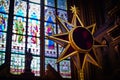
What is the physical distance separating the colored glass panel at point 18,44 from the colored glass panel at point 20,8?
89 centimetres

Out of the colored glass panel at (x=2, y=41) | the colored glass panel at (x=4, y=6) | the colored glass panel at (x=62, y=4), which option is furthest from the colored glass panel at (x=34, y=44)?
the colored glass panel at (x=62, y=4)

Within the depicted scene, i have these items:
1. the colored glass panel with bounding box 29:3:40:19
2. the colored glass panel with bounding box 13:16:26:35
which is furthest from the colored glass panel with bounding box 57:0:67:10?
the colored glass panel with bounding box 13:16:26:35

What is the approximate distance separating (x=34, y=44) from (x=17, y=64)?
98 cm

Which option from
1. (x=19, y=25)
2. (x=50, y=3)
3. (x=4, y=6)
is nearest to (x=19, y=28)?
(x=19, y=25)

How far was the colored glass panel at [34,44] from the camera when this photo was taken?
8500 millimetres

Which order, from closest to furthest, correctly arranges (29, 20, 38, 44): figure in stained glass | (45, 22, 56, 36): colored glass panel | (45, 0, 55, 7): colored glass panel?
(29, 20, 38, 44): figure in stained glass < (45, 22, 56, 36): colored glass panel < (45, 0, 55, 7): colored glass panel

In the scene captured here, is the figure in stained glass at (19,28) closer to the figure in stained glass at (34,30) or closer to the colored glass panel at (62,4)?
the figure in stained glass at (34,30)

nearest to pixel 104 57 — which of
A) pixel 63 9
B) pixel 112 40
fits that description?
pixel 112 40

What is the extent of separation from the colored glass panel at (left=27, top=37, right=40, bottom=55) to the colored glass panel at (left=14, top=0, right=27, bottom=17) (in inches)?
37.5

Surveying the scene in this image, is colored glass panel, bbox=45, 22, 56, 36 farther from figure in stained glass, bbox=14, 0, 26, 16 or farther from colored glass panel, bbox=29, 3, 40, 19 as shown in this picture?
figure in stained glass, bbox=14, 0, 26, 16

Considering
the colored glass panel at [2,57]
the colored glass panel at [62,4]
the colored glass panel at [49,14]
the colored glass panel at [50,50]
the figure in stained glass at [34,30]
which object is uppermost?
the colored glass panel at [62,4]

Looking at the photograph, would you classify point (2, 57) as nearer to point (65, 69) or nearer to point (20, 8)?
point (20, 8)

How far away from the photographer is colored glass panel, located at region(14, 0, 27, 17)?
29.1ft

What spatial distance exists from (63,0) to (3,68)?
12.9 feet
